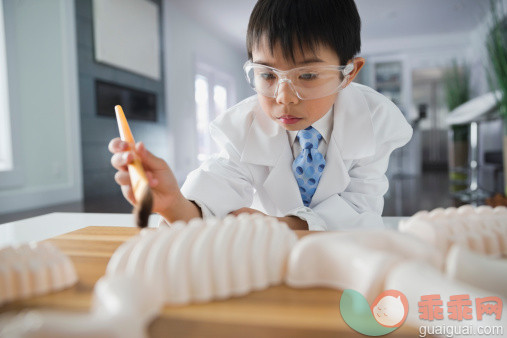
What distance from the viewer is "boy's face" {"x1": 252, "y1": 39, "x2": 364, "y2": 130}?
0.85m

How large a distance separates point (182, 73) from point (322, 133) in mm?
5685

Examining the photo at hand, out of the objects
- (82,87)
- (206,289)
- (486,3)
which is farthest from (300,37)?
(486,3)

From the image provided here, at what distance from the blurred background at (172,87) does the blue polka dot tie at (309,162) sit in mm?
1951

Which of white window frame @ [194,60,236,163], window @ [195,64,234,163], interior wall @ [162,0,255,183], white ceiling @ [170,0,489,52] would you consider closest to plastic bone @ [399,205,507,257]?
interior wall @ [162,0,255,183]

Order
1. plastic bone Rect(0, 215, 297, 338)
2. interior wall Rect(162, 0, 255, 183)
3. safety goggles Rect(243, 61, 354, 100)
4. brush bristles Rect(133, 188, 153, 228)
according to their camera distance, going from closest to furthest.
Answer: plastic bone Rect(0, 215, 297, 338) < brush bristles Rect(133, 188, 153, 228) < safety goggles Rect(243, 61, 354, 100) < interior wall Rect(162, 0, 255, 183)

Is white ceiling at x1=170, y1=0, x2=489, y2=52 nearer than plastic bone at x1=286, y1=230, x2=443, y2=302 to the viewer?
No

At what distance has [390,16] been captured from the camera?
662cm

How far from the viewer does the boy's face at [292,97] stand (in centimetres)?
85

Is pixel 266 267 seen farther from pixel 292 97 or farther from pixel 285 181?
pixel 285 181

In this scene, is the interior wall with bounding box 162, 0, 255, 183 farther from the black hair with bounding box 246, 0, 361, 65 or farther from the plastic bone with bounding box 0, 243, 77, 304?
the plastic bone with bounding box 0, 243, 77, 304

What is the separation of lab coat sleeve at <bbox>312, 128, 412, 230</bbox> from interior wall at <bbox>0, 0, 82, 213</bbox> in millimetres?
3091

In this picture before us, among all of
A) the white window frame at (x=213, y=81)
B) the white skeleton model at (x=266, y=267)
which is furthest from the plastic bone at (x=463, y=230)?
the white window frame at (x=213, y=81)

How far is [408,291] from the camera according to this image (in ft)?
0.98

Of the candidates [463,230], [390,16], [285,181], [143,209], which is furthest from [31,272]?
[390,16]
